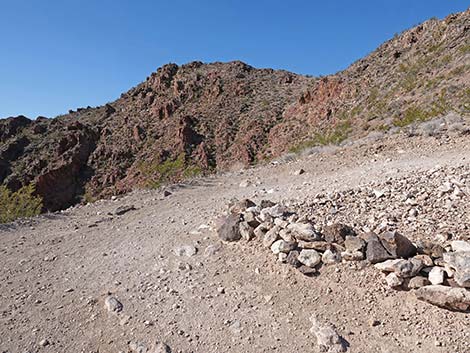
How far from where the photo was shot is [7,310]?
4.56 meters

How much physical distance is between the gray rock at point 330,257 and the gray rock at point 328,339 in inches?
30.8

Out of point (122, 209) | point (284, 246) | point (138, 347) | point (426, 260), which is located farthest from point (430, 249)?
point (122, 209)

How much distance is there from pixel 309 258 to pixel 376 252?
726 mm

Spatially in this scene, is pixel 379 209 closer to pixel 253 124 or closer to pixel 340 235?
pixel 340 235

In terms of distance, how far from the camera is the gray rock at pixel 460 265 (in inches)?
138

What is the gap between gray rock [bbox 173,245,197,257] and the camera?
539 cm

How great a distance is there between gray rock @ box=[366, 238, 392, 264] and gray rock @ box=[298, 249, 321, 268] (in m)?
0.55

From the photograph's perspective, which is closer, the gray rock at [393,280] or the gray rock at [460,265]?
the gray rock at [460,265]

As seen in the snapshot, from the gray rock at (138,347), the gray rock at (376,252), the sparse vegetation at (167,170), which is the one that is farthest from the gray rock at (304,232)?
the sparse vegetation at (167,170)

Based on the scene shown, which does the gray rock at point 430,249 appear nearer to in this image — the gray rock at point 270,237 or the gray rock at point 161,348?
the gray rock at point 270,237

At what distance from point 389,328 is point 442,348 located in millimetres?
445

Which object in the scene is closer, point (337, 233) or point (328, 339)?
point (328, 339)

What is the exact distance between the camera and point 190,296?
4438 millimetres

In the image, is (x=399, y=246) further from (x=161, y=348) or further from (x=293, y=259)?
(x=161, y=348)
